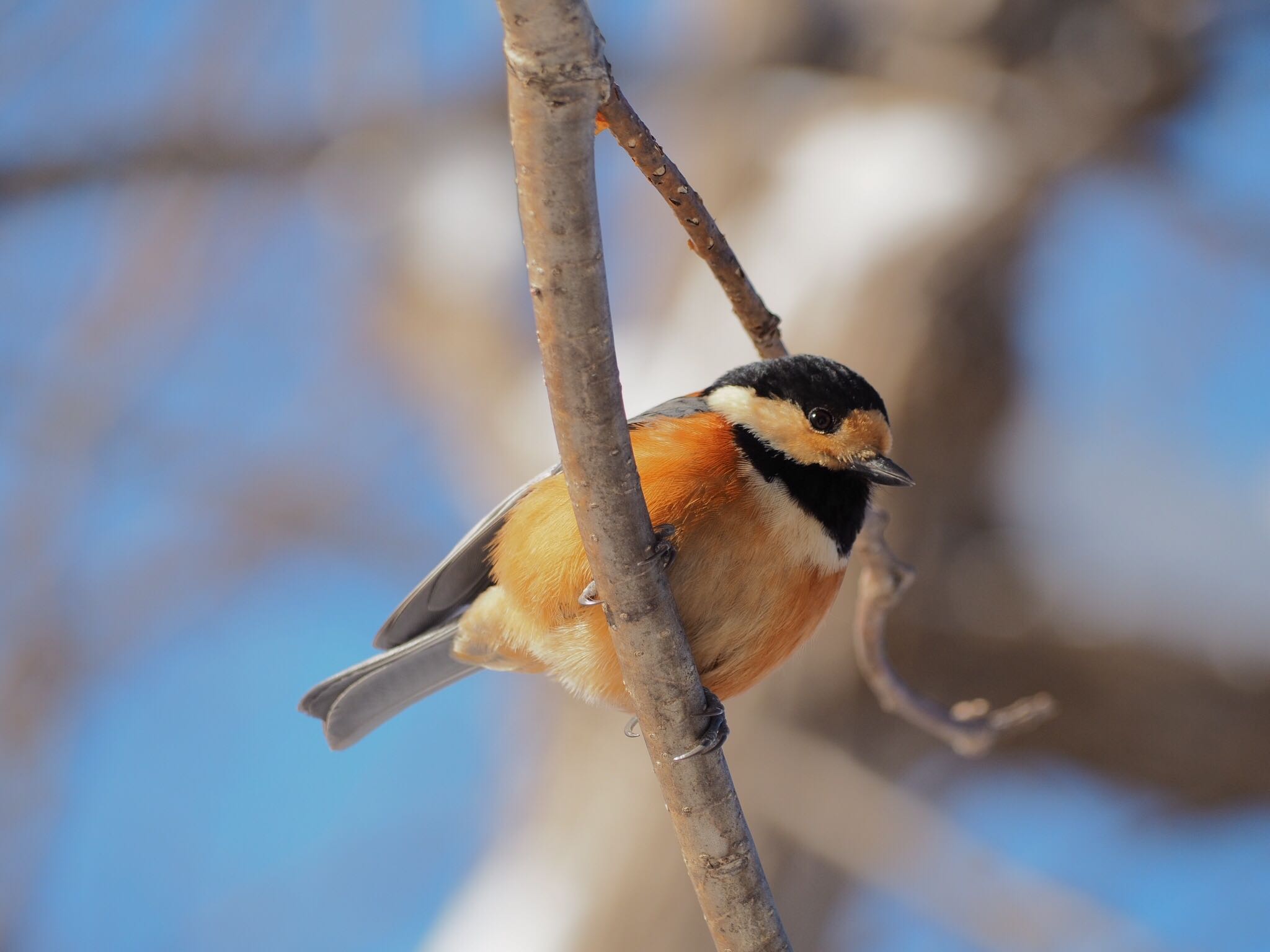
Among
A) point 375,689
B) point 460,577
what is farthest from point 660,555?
point 375,689

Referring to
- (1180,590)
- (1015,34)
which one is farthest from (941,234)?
(1180,590)

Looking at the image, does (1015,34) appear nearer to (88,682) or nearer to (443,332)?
(443,332)

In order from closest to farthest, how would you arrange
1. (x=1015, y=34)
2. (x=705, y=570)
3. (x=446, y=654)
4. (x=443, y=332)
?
(x=705, y=570)
(x=446, y=654)
(x=1015, y=34)
(x=443, y=332)

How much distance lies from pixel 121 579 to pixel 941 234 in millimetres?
5011

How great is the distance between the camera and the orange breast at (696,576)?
180 cm

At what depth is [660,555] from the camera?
56.0 inches

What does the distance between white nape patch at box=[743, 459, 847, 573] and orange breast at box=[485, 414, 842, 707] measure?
10 mm

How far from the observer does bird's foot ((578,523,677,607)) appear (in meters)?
1.46

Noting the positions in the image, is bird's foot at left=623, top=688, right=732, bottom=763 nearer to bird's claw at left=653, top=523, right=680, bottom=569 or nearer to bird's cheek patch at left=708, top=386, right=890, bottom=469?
bird's claw at left=653, top=523, right=680, bottom=569

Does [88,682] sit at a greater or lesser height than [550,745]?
greater

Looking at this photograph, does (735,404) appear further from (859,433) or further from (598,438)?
(598,438)

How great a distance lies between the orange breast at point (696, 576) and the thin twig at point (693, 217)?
216mm

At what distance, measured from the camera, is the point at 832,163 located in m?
4.44

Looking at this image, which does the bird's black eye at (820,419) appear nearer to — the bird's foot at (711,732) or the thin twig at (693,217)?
the thin twig at (693,217)
